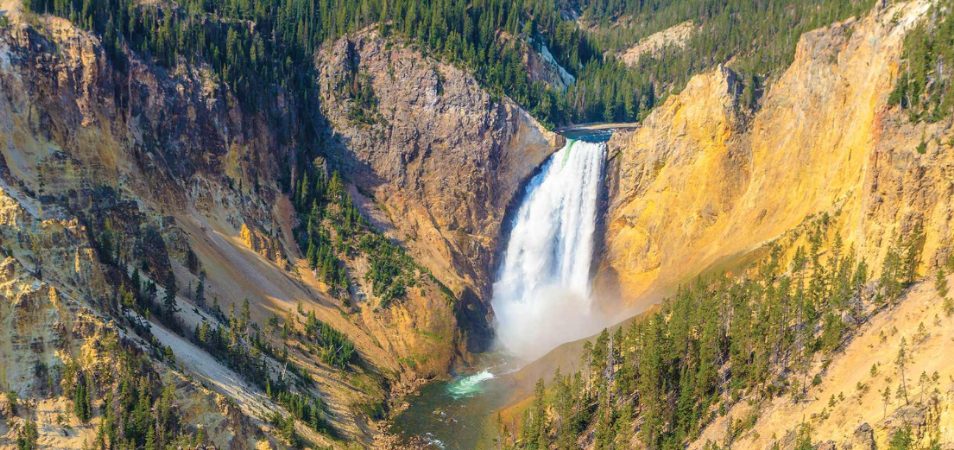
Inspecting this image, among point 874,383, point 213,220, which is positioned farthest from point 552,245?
point 874,383

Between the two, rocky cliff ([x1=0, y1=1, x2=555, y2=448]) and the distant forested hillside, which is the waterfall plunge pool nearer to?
rocky cliff ([x1=0, y1=1, x2=555, y2=448])

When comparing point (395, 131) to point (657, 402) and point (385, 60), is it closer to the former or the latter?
point (385, 60)

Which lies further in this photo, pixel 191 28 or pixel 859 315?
pixel 191 28

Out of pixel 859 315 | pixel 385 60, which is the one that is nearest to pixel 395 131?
pixel 385 60

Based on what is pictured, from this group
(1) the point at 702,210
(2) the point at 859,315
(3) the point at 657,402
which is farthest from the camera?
(1) the point at 702,210

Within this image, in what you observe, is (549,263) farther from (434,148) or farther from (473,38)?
(473,38)

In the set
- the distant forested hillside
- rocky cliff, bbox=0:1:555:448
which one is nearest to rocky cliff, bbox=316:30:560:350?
rocky cliff, bbox=0:1:555:448

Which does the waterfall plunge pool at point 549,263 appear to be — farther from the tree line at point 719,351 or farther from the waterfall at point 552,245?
the tree line at point 719,351

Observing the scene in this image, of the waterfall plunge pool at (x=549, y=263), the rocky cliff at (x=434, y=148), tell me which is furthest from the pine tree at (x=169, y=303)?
the rocky cliff at (x=434, y=148)
